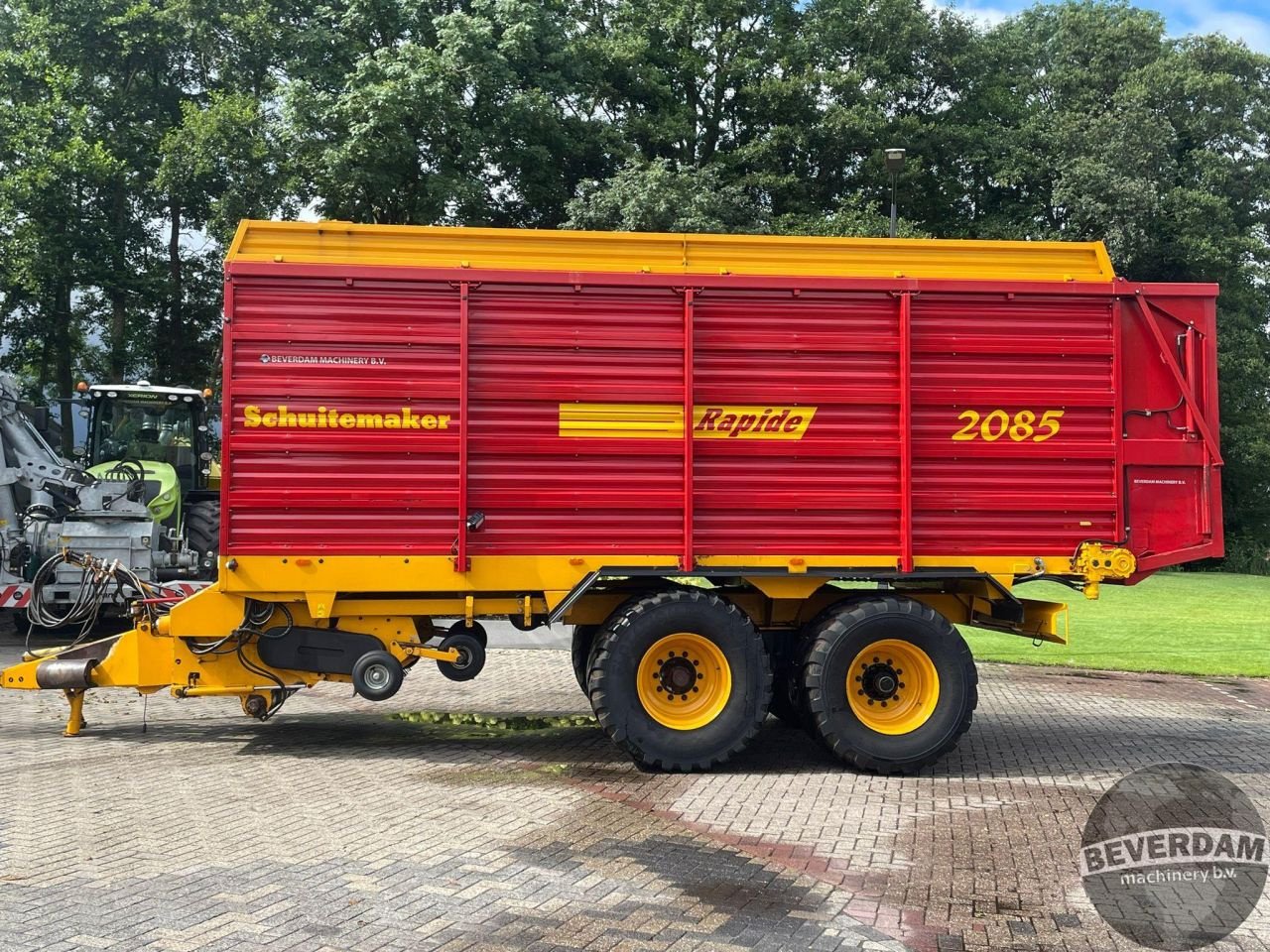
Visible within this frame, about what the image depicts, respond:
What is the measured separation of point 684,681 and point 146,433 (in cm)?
1071

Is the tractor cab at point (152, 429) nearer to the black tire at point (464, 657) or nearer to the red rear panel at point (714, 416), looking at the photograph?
the red rear panel at point (714, 416)

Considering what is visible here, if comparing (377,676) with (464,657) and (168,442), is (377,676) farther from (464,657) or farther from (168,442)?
(168,442)

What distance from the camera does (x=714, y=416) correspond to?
7645mm

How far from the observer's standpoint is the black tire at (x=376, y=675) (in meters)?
7.56

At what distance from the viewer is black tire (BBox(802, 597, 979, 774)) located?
748 cm

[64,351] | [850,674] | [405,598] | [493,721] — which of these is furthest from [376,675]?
[64,351]

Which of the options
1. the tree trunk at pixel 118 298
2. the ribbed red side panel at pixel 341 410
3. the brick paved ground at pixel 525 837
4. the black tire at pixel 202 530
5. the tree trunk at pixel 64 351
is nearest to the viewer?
the brick paved ground at pixel 525 837

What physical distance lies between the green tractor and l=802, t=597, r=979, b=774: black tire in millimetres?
9863

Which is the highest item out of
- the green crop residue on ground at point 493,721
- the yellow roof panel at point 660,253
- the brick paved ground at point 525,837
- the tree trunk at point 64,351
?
the tree trunk at point 64,351

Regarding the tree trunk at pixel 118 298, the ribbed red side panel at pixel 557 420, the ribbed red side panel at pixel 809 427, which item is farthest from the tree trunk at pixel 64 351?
the ribbed red side panel at pixel 809 427

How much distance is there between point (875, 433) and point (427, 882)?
14.2ft

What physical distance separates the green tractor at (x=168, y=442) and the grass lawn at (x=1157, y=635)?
34.5ft

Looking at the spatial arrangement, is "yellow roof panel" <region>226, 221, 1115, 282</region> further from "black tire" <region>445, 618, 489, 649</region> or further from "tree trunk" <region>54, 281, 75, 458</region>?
"tree trunk" <region>54, 281, 75, 458</region>

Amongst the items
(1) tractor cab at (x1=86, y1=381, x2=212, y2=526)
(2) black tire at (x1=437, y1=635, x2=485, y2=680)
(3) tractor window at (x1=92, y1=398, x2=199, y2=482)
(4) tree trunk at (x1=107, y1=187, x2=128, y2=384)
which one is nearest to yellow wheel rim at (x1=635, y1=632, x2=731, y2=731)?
(2) black tire at (x1=437, y1=635, x2=485, y2=680)
